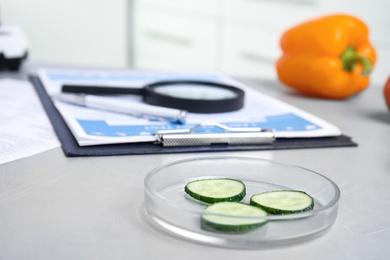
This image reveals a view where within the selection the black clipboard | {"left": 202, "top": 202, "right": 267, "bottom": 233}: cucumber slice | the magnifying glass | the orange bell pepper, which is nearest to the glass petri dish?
{"left": 202, "top": 202, "right": 267, "bottom": 233}: cucumber slice

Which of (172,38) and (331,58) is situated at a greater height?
(331,58)

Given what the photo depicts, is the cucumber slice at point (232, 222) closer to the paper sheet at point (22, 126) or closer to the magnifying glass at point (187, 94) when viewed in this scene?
the paper sheet at point (22, 126)

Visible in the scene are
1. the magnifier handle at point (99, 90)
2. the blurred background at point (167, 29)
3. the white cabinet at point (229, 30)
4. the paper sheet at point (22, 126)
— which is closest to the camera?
the paper sheet at point (22, 126)

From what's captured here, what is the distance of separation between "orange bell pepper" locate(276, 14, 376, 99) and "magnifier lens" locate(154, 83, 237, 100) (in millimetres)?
216

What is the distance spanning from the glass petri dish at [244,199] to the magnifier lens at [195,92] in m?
0.30

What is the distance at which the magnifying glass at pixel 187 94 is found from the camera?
85 centimetres

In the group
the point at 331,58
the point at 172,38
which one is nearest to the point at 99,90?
the point at 331,58

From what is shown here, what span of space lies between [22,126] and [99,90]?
0.19 m

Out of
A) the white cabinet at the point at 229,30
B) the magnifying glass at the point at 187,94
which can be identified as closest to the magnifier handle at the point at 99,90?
the magnifying glass at the point at 187,94

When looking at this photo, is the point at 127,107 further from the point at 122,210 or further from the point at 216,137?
the point at 122,210

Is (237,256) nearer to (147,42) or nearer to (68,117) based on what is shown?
(68,117)

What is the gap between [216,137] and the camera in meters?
0.71

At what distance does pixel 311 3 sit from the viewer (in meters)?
2.10

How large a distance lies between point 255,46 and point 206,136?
1672 mm
